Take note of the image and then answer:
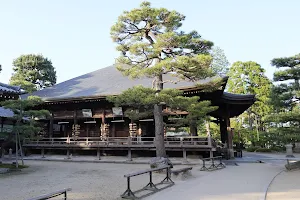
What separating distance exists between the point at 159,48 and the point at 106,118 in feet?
35.4

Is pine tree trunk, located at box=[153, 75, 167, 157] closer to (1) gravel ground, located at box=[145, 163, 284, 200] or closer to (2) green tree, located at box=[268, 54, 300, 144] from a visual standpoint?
(1) gravel ground, located at box=[145, 163, 284, 200]

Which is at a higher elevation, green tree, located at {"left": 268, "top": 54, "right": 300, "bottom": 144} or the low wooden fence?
green tree, located at {"left": 268, "top": 54, "right": 300, "bottom": 144}

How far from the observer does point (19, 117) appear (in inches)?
535

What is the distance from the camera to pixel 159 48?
1126cm

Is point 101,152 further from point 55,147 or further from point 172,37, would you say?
point 172,37

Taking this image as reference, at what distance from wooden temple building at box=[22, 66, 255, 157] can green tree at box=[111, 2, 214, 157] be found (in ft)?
12.8

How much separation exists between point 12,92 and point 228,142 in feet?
47.4

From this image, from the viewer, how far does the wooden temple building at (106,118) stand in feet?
54.9

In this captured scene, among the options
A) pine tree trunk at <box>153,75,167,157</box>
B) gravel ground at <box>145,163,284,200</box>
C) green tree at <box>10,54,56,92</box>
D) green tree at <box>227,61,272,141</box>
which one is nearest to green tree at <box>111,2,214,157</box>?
pine tree trunk at <box>153,75,167,157</box>

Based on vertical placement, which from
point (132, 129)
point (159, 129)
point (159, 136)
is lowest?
point (159, 136)

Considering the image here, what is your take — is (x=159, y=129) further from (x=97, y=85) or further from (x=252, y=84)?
(x=252, y=84)

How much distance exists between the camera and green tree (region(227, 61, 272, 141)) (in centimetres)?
3102

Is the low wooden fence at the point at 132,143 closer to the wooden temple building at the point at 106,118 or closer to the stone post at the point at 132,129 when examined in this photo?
the wooden temple building at the point at 106,118

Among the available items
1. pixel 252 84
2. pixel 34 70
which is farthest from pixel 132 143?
pixel 34 70
